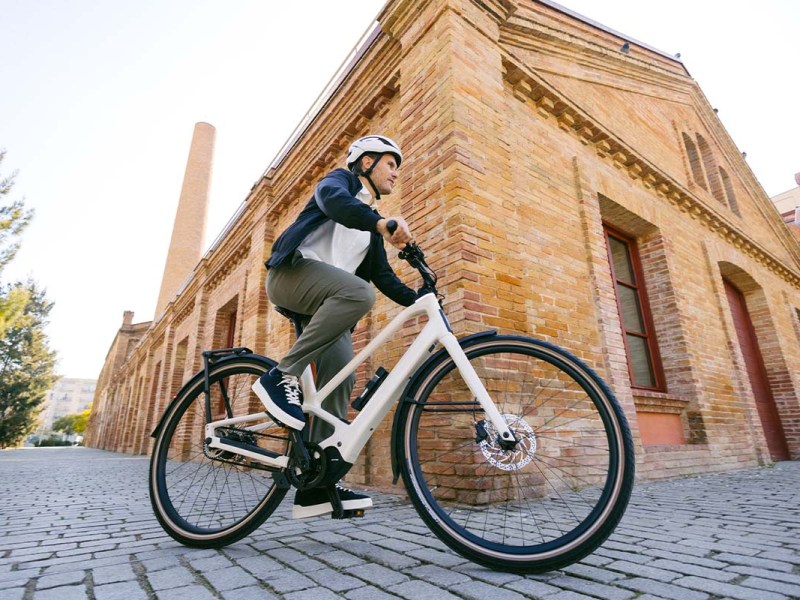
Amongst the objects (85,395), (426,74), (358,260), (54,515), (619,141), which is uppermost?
(85,395)

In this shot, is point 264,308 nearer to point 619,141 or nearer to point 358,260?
point 358,260

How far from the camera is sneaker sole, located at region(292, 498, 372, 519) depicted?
1.88 metres

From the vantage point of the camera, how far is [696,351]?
234 inches

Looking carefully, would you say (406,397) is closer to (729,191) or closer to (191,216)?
(729,191)

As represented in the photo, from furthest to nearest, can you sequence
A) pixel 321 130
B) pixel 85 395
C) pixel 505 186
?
pixel 85 395
pixel 321 130
pixel 505 186

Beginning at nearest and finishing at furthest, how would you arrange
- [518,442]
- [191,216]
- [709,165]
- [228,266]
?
[518,442]
[709,165]
[228,266]
[191,216]

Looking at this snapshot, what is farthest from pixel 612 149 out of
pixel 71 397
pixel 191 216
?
pixel 71 397

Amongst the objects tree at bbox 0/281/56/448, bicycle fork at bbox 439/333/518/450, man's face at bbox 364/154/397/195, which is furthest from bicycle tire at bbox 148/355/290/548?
tree at bbox 0/281/56/448

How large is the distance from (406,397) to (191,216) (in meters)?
31.1

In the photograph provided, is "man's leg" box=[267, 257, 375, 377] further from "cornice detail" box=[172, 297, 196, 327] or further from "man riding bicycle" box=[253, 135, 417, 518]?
"cornice detail" box=[172, 297, 196, 327]

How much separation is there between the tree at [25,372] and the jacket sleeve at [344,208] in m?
38.4

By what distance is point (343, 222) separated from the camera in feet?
6.19

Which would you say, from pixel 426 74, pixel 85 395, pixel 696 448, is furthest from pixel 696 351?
pixel 85 395

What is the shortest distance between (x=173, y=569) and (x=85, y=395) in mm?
134374
